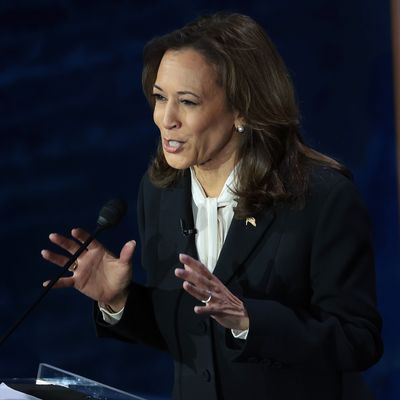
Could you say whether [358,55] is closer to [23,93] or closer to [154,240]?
[23,93]

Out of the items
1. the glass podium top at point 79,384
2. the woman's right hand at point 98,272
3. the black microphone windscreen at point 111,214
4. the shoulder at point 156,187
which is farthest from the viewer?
the shoulder at point 156,187

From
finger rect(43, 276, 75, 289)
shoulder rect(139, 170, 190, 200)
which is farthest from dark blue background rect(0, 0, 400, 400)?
finger rect(43, 276, 75, 289)

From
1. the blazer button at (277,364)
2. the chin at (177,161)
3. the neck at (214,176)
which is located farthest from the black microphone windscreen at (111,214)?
the blazer button at (277,364)

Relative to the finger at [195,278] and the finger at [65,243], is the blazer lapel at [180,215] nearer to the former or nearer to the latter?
the finger at [65,243]

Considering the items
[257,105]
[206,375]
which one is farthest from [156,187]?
[206,375]

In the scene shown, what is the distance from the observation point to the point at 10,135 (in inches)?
152

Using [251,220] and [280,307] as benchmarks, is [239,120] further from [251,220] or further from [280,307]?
[280,307]

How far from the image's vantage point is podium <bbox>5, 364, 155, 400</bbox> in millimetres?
1688

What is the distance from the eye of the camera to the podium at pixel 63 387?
1.69m

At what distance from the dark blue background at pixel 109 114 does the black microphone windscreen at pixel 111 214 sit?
6.75ft

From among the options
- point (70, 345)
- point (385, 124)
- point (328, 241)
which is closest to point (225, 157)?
point (328, 241)

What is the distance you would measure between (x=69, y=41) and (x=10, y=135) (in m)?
0.42

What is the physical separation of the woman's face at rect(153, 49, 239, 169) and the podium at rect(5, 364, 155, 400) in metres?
0.48

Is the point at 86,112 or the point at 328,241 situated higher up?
the point at 328,241
